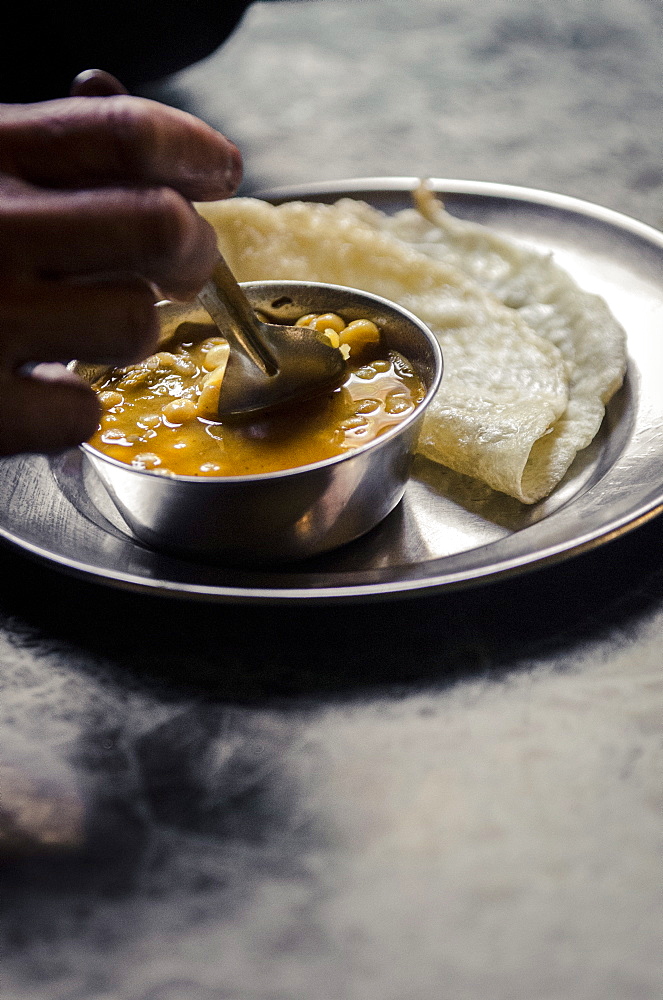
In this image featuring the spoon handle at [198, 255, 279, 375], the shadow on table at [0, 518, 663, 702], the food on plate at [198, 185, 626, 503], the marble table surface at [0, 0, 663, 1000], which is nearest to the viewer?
the marble table surface at [0, 0, 663, 1000]

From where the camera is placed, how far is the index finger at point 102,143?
94 centimetres

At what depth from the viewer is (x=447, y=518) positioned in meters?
1.41

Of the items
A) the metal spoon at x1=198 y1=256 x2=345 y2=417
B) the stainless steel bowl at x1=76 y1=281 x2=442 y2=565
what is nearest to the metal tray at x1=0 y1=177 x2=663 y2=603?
the stainless steel bowl at x1=76 y1=281 x2=442 y2=565

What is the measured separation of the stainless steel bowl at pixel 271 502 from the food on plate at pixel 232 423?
7 cm

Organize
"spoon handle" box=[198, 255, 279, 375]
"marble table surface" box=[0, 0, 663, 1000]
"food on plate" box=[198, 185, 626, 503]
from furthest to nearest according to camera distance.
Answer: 1. "food on plate" box=[198, 185, 626, 503]
2. "spoon handle" box=[198, 255, 279, 375]
3. "marble table surface" box=[0, 0, 663, 1000]

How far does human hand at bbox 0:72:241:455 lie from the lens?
3.05 ft

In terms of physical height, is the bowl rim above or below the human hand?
below

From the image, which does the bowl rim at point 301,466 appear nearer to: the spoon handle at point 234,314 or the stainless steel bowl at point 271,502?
the stainless steel bowl at point 271,502

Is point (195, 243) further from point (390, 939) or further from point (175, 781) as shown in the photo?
point (390, 939)

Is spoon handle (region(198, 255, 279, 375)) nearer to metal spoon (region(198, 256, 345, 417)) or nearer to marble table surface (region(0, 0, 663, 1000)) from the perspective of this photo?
metal spoon (region(198, 256, 345, 417))

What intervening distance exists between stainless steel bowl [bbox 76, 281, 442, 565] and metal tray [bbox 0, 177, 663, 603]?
0.04 m

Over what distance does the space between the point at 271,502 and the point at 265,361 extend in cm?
27

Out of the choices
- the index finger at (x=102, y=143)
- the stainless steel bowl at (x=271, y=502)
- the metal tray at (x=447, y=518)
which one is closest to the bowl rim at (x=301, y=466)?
the stainless steel bowl at (x=271, y=502)

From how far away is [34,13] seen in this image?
310cm
